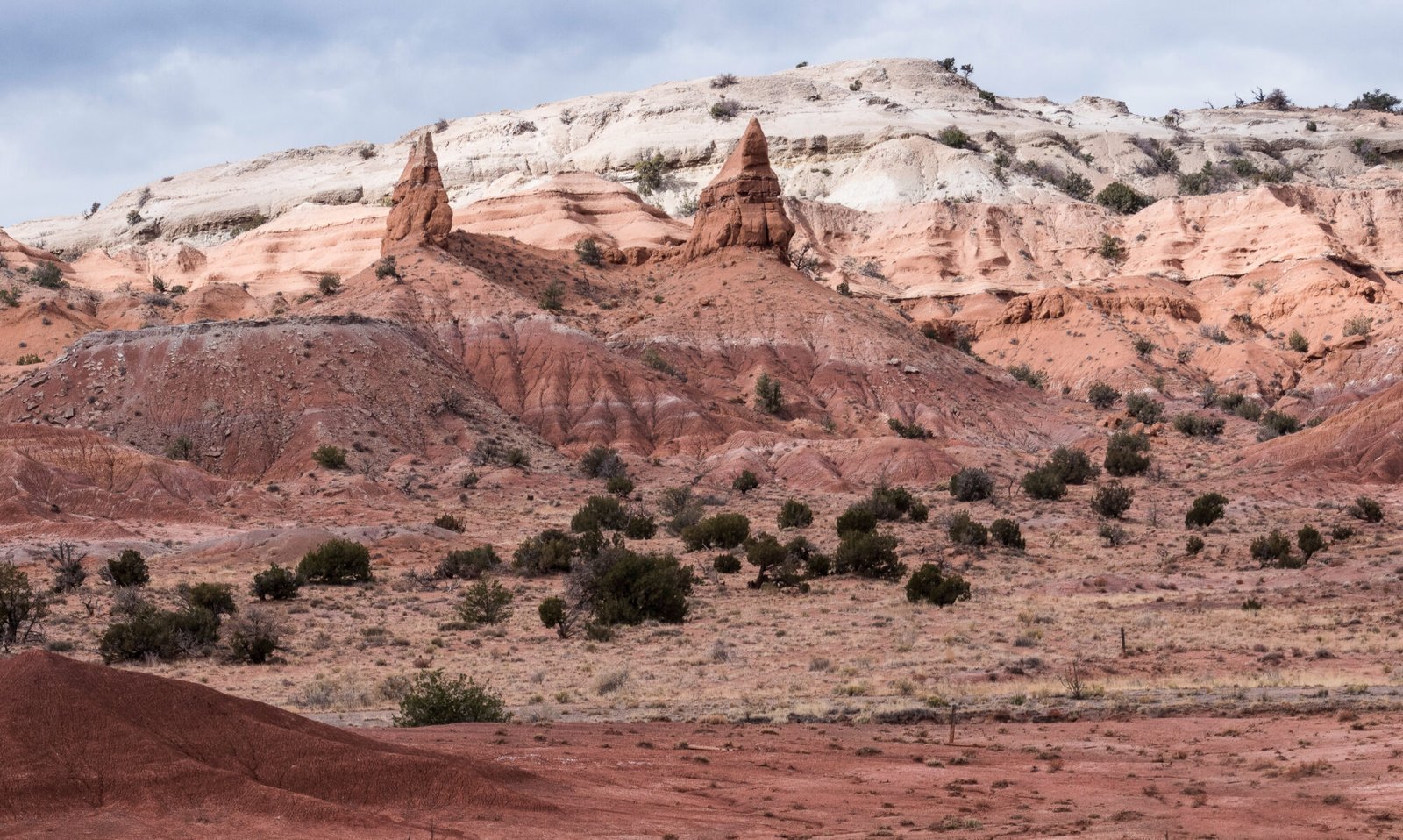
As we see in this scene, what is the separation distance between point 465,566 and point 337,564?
3738 millimetres

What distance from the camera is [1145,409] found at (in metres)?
74.8

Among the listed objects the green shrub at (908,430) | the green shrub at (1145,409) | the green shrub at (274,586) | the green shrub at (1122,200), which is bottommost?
the green shrub at (274,586)

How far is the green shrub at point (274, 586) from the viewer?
35.7 metres

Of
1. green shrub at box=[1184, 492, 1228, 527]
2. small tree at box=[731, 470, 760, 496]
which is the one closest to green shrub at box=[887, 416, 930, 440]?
small tree at box=[731, 470, 760, 496]

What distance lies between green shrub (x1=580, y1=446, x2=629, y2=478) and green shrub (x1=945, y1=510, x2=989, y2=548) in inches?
659

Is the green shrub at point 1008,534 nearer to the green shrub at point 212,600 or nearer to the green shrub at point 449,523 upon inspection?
the green shrub at point 449,523

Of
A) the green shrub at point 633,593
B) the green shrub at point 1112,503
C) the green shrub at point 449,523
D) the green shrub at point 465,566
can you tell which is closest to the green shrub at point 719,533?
the green shrub at point 465,566

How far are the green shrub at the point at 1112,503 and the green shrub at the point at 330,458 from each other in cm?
2878

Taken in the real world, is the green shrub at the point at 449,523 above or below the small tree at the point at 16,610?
above

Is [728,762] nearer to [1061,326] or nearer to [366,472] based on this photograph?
[366,472]

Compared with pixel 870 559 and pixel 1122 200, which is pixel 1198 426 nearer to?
pixel 870 559

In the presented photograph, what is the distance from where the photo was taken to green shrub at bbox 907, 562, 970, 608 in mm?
35750

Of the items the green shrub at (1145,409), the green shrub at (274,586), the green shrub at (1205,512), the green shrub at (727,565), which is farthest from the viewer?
the green shrub at (1145,409)

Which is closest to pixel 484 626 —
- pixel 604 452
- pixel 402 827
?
pixel 402 827
